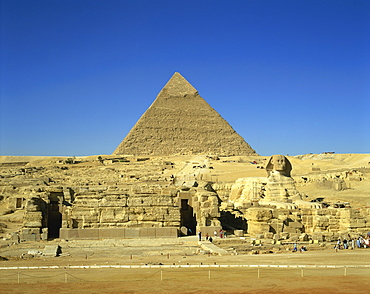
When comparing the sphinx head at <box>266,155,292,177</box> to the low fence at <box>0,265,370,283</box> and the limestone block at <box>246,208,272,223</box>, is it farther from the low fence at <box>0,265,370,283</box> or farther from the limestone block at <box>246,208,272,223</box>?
the low fence at <box>0,265,370,283</box>

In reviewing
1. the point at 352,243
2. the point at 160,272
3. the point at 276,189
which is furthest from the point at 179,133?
the point at 160,272

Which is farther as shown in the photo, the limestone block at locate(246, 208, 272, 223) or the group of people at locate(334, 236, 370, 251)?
the limestone block at locate(246, 208, 272, 223)

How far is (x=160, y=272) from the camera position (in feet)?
24.7

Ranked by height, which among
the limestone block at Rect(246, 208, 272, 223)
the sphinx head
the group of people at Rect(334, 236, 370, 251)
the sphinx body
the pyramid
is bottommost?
the group of people at Rect(334, 236, 370, 251)

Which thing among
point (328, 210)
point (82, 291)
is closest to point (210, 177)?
point (328, 210)

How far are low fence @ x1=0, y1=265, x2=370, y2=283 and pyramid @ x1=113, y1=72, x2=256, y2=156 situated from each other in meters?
165

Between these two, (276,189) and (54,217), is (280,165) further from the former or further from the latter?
(54,217)

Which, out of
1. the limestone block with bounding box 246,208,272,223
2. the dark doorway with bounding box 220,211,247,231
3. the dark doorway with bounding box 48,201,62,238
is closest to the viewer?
the limestone block with bounding box 246,208,272,223

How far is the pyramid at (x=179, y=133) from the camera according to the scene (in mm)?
179500

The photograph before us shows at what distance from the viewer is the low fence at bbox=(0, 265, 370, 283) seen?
721 centimetres

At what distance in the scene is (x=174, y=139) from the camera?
186875 millimetres

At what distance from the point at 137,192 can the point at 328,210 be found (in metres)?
4.66

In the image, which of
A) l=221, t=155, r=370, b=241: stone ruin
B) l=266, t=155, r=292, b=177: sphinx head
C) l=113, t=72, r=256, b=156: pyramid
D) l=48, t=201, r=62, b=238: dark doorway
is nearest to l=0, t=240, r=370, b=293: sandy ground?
l=221, t=155, r=370, b=241: stone ruin

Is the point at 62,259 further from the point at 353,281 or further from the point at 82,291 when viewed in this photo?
the point at 353,281
